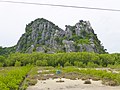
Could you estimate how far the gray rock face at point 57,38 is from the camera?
98.2 metres

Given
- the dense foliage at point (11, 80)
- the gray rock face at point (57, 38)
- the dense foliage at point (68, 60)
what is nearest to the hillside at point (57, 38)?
the gray rock face at point (57, 38)

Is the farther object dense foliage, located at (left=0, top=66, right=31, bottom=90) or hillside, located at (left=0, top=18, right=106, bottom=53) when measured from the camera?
hillside, located at (left=0, top=18, right=106, bottom=53)

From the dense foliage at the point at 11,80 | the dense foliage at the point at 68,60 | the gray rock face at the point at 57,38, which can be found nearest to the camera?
the dense foliage at the point at 11,80

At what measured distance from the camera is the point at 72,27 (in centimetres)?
11156

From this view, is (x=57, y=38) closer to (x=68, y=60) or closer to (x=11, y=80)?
(x=68, y=60)

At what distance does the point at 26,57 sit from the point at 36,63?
152 inches

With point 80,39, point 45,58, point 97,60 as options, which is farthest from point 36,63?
point 80,39

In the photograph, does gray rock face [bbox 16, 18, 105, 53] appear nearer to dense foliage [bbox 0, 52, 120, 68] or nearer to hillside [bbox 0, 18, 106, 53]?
hillside [bbox 0, 18, 106, 53]

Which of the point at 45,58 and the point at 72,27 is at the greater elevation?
the point at 72,27

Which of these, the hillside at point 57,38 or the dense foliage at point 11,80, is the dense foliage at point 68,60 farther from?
the dense foliage at point 11,80

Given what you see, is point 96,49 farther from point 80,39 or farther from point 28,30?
point 28,30

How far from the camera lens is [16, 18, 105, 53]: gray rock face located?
3866 inches

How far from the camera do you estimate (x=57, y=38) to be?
10519 centimetres

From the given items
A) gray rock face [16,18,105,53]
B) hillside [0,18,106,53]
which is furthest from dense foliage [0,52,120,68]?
gray rock face [16,18,105,53]
